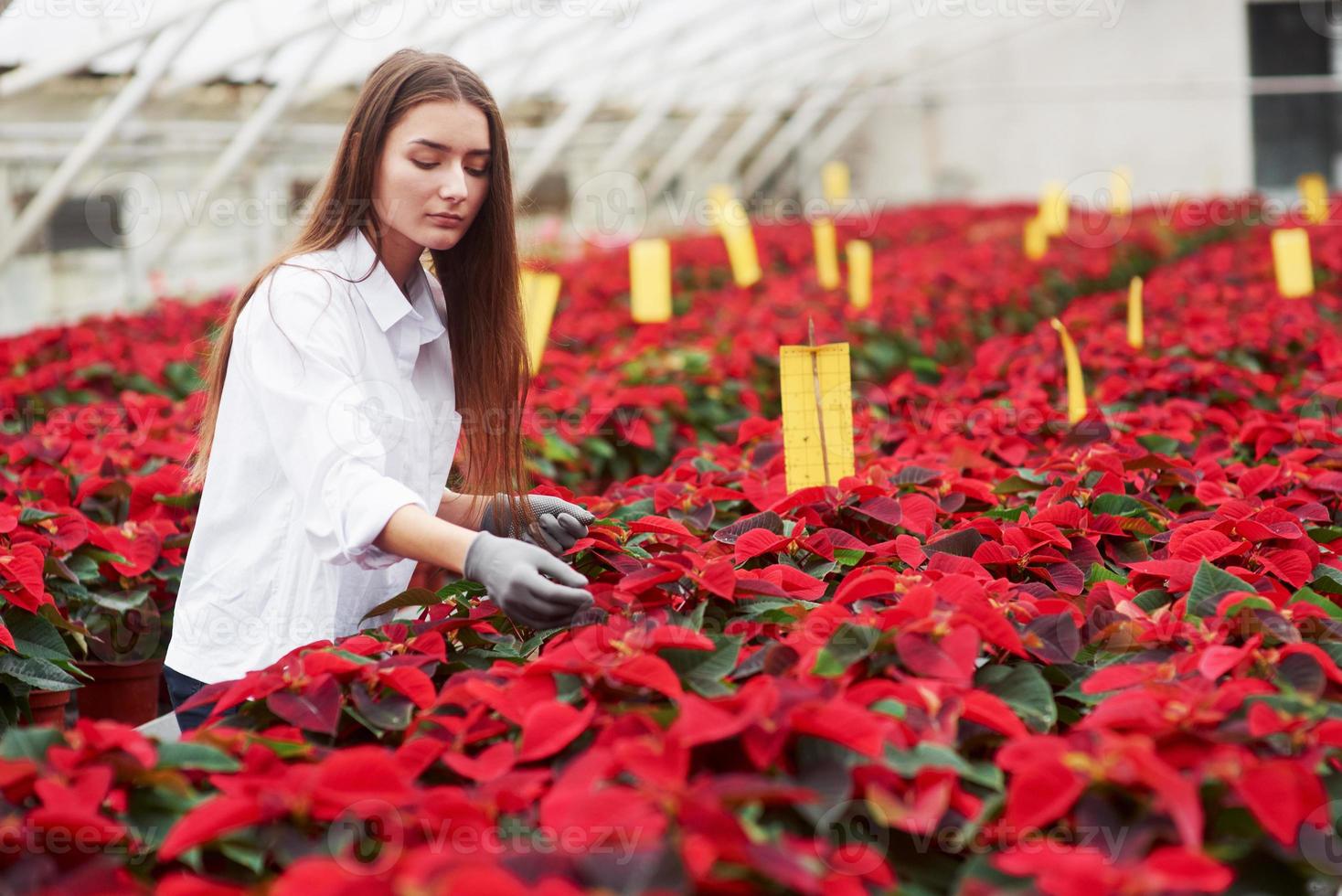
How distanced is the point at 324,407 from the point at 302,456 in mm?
59

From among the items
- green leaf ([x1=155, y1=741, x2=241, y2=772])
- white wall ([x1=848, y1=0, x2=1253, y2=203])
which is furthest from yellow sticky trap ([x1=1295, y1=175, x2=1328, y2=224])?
white wall ([x1=848, y1=0, x2=1253, y2=203])

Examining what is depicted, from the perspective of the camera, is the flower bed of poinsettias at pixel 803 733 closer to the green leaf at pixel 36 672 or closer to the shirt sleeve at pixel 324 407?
the shirt sleeve at pixel 324 407

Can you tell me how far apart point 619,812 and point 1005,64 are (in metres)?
18.9

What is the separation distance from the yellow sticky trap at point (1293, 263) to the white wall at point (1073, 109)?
12843 millimetres

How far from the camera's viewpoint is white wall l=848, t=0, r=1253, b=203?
1703 cm

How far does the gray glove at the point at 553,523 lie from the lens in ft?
5.18

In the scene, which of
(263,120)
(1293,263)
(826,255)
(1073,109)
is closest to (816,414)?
(1293,263)

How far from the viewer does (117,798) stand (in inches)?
39.1

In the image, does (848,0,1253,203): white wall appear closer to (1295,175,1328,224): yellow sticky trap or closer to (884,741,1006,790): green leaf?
(1295,175,1328,224): yellow sticky trap

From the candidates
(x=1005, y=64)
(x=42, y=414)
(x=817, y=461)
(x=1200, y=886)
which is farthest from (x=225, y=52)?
(x=1005, y=64)

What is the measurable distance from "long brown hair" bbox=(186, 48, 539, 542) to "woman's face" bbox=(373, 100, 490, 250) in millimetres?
16

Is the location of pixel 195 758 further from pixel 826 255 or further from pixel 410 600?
pixel 826 255

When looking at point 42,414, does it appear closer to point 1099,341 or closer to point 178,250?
point 1099,341

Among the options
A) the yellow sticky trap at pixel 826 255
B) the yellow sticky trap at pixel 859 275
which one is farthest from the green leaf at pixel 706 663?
the yellow sticky trap at pixel 826 255
